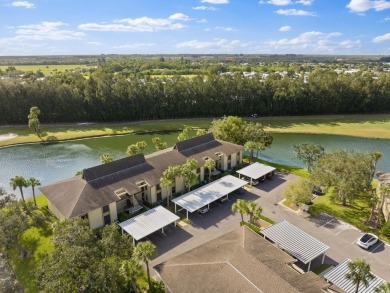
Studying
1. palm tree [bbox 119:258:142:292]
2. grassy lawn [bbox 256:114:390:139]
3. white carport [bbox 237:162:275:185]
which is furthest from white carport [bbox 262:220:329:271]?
grassy lawn [bbox 256:114:390:139]

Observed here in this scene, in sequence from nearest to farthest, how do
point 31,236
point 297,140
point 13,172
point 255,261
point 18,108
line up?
point 255,261
point 31,236
point 13,172
point 297,140
point 18,108

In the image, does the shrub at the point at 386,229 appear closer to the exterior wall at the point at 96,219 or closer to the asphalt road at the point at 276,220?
the asphalt road at the point at 276,220

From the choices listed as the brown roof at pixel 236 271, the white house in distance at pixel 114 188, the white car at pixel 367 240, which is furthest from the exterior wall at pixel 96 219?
the white car at pixel 367 240

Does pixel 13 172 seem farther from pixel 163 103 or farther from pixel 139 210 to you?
pixel 163 103

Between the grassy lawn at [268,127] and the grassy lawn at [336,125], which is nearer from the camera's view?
the grassy lawn at [268,127]

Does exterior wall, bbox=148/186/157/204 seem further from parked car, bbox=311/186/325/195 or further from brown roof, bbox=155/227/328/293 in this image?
parked car, bbox=311/186/325/195

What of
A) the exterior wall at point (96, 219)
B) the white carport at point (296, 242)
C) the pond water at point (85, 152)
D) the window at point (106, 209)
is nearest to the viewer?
the white carport at point (296, 242)

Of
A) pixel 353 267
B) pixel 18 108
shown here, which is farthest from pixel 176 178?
pixel 18 108
